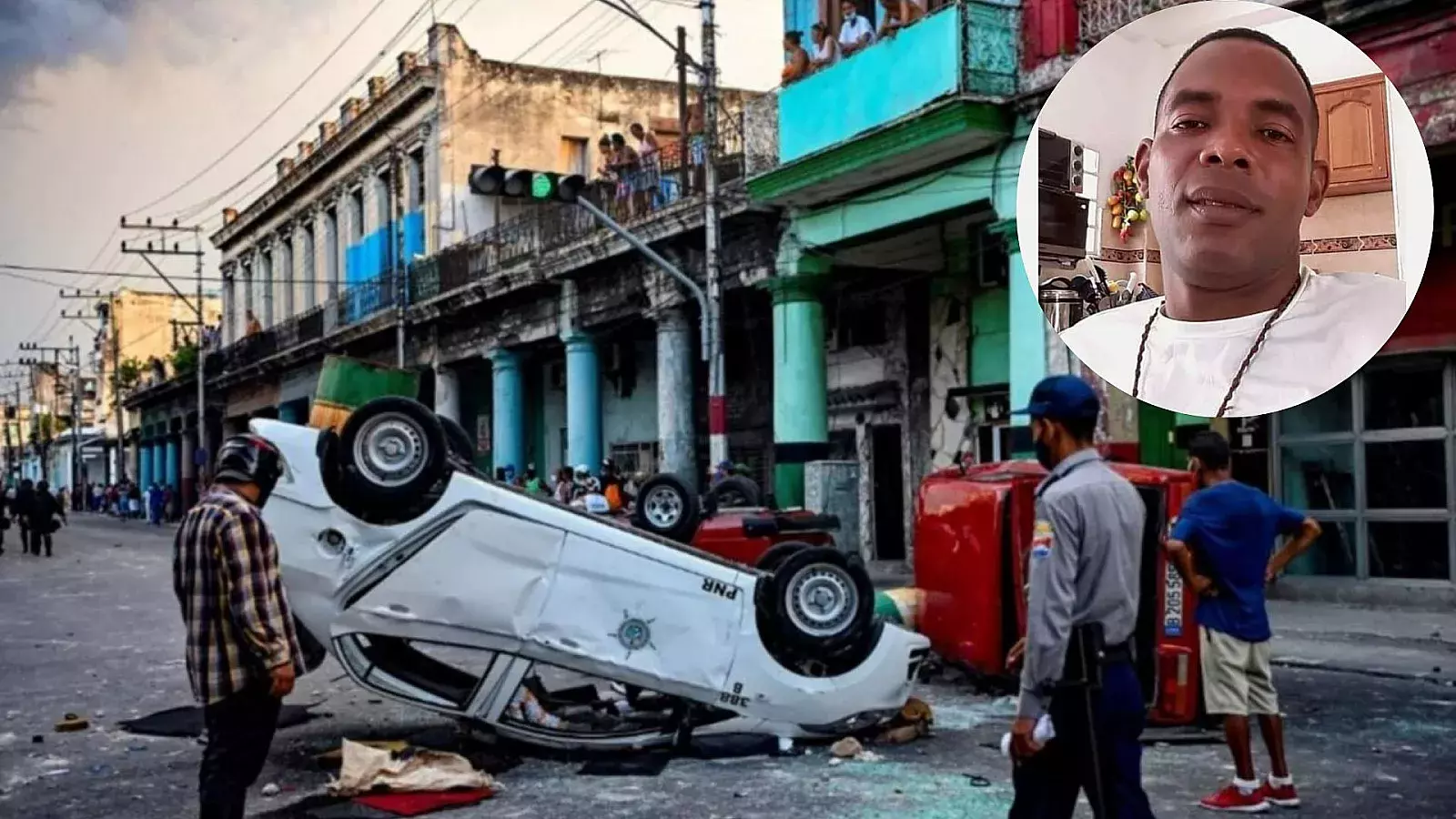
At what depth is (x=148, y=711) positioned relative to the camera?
8977 millimetres

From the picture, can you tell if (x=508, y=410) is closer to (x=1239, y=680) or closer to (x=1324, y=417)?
(x=1324, y=417)

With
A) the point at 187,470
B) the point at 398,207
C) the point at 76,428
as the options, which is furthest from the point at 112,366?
the point at 398,207

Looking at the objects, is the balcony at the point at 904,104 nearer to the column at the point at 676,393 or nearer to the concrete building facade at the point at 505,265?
the concrete building facade at the point at 505,265

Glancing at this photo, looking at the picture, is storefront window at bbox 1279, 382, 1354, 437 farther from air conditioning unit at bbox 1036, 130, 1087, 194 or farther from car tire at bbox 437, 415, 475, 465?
air conditioning unit at bbox 1036, 130, 1087, 194

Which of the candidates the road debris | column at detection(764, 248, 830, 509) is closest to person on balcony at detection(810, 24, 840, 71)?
column at detection(764, 248, 830, 509)

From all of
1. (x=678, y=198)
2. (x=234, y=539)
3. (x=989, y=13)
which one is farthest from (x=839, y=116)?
(x=234, y=539)

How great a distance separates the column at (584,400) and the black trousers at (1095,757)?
20.0 metres

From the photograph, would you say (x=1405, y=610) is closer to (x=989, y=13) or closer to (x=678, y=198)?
(x=989, y=13)

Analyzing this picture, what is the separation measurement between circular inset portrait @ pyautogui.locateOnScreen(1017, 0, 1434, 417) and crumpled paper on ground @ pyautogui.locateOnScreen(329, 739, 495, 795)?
17.5 feet

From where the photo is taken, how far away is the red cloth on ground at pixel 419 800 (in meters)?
6.08

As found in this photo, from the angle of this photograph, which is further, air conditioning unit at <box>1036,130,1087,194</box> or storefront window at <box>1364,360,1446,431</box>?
storefront window at <box>1364,360,1446,431</box>

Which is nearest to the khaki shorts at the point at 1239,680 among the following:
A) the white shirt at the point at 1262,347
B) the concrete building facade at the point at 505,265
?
the white shirt at the point at 1262,347

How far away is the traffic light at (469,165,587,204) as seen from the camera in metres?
13.7

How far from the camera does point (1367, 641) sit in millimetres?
11086
